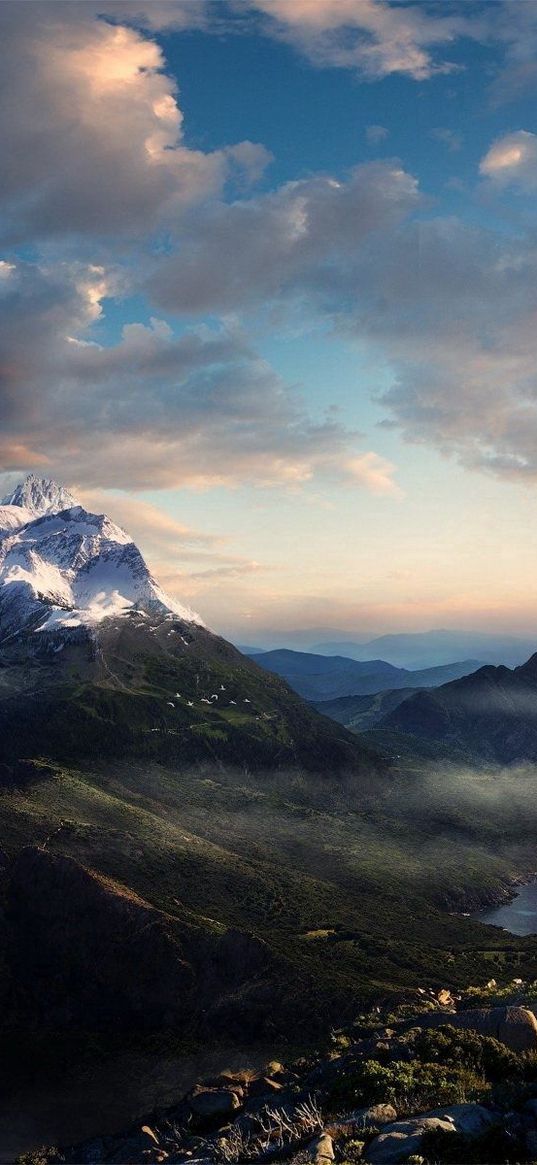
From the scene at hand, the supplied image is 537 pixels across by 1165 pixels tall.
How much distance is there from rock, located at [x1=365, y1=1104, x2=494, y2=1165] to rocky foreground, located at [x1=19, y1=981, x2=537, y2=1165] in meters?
0.06

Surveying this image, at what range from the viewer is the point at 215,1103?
61.0 m

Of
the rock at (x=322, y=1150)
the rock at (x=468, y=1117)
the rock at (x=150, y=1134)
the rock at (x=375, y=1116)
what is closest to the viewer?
the rock at (x=468, y=1117)

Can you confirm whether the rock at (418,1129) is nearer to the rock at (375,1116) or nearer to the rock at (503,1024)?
the rock at (375,1116)

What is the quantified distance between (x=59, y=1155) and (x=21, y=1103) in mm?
59206

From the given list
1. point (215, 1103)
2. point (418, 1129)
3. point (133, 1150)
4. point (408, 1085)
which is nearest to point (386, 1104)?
point (408, 1085)

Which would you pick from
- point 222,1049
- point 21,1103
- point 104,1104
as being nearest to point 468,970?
point 222,1049

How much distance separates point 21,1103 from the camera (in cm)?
15300

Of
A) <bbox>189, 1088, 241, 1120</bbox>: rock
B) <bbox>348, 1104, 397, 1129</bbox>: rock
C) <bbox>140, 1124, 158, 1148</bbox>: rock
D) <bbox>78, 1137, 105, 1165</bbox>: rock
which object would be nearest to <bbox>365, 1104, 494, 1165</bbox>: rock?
<bbox>348, 1104, 397, 1129</bbox>: rock

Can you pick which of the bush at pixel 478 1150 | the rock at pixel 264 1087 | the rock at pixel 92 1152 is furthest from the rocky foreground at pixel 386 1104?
the rock at pixel 92 1152

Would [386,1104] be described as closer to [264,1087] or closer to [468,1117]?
[468,1117]

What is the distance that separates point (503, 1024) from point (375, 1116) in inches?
691

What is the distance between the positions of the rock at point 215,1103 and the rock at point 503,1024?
17.5 m

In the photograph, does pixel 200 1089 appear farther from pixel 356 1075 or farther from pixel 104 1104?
pixel 104 1104

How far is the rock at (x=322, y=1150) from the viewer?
107ft
